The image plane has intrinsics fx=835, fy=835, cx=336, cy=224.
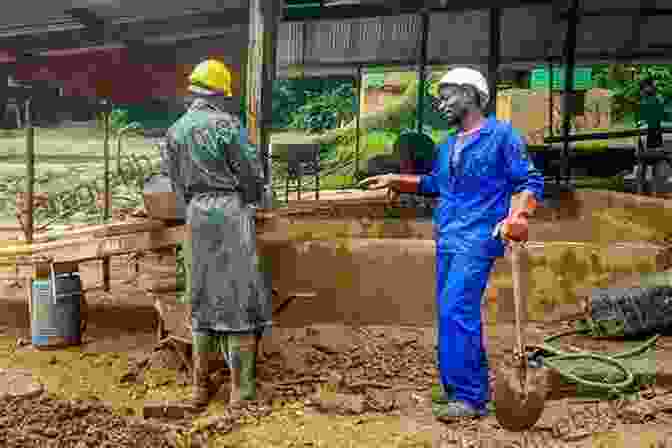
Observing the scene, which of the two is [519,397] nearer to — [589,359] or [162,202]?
[589,359]

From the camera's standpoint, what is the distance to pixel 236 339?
5.30 metres

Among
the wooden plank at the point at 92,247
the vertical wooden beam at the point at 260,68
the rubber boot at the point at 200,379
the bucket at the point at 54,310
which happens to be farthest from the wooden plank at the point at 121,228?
the rubber boot at the point at 200,379

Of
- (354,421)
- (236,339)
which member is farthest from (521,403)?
(236,339)

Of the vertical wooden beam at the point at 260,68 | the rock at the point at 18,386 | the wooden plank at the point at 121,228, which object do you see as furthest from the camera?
the vertical wooden beam at the point at 260,68

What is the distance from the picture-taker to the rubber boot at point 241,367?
17.4ft

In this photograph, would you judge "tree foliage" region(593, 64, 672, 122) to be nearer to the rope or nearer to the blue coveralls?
the rope

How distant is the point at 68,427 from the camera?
16.4 ft

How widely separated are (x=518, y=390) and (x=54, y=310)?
3.94 m

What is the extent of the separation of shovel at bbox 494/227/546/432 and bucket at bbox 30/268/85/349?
3753 mm

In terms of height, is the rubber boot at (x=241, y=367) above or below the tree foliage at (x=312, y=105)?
below

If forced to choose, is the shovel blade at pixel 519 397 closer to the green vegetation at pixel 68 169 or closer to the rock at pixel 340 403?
the rock at pixel 340 403

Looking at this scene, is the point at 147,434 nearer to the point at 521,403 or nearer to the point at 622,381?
the point at 521,403

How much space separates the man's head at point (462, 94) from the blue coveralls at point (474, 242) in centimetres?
15

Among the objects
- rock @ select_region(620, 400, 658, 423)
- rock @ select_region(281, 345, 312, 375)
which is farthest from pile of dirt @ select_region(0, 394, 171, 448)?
rock @ select_region(620, 400, 658, 423)
